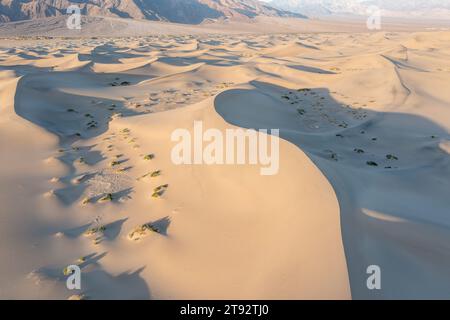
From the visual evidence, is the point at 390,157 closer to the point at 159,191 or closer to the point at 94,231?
the point at 159,191

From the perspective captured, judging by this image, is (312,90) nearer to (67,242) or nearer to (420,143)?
(420,143)

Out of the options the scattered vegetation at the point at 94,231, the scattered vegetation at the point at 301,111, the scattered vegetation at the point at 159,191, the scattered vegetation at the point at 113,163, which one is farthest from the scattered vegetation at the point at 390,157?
the scattered vegetation at the point at 94,231

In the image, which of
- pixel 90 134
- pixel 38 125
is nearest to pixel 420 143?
pixel 90 134

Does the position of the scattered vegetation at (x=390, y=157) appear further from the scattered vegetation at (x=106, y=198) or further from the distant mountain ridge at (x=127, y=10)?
the distant mountain ridge at (x=127, y=10)

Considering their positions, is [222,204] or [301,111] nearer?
[222,204]

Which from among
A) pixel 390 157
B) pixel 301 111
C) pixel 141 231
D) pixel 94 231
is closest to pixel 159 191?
pixel 141 231

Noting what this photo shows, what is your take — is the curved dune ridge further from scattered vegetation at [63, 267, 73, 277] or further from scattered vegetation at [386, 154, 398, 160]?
scattered vegetation at [386, 154, 398, 160]

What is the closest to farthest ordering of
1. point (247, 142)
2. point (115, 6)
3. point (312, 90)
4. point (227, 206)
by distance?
point (227, 206), point (247, 142), point (312, 90), point (115, 6)
